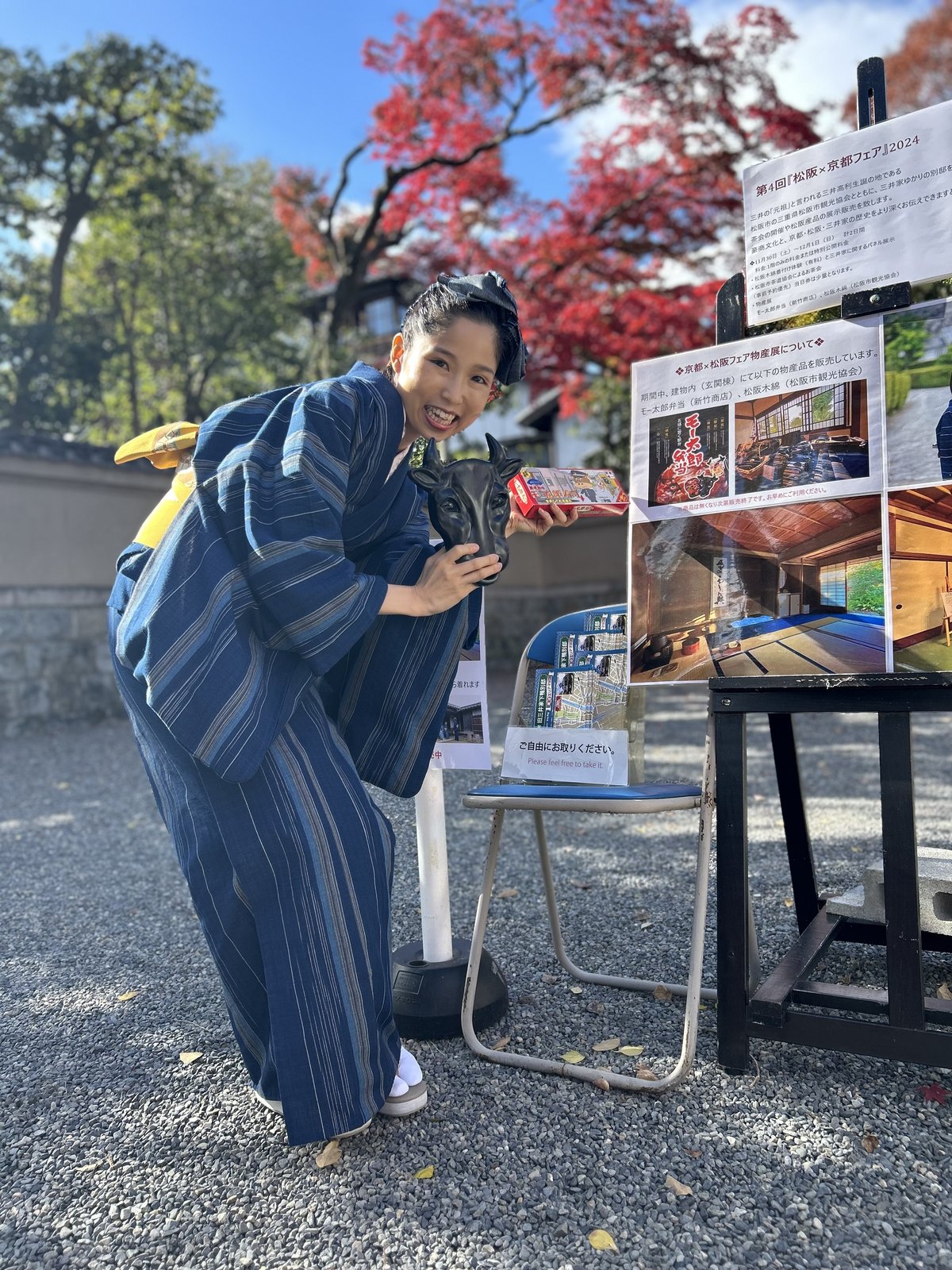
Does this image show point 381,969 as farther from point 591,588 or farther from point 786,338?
point 591,588

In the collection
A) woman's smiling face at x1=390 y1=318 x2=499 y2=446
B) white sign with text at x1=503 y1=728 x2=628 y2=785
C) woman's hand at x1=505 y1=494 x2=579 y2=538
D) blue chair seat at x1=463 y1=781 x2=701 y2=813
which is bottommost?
blue chair seat at x1=463 y1=781 x2=701 y2=813

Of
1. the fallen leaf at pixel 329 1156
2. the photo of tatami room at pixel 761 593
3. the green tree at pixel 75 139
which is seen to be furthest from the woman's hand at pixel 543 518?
the green tree at pixel 75 139

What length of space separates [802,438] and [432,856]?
124 centimetres

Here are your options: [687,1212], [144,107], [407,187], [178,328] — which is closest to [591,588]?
[407,187]

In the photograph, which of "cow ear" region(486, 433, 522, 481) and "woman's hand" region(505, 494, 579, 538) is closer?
"cow ear" region(486, 433, 522, 481)

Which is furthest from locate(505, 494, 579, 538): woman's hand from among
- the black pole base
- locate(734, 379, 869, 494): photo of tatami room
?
the black pole base

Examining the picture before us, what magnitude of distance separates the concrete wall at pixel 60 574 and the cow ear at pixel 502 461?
630cm

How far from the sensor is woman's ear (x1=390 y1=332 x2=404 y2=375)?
1971 millimetres

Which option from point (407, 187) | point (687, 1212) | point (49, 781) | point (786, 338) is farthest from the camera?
point (407, 187)

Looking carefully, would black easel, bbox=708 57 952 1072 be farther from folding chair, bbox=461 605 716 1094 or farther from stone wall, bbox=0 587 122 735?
stone wall, bbox=0 587 122 735

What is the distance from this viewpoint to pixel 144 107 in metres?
9.49

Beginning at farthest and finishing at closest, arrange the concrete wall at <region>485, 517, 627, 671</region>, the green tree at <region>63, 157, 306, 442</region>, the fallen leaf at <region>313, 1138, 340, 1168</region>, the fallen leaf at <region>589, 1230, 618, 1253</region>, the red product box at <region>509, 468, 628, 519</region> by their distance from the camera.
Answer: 1. the green tree at <region>63, 157, 306, 442</region>
2. the concrete wall at <region>485, 517, 627, 671</region>
3. the red product box at <region>509, 468, 628, 519</region>
4. the fallen leaf at <region>313, 1138, 340, 1168</region>
5. the fallen leaf at <region>589, 1230, 618, 1253</region>

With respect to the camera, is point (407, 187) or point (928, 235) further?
point (407, 187)

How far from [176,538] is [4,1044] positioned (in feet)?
4.97
